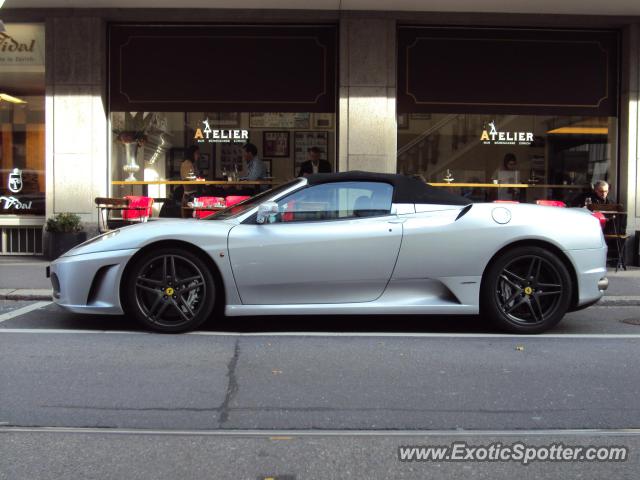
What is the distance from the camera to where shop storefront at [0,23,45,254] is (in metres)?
12.3

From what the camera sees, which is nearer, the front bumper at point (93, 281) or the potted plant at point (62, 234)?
the front bumper at point (93, 281)

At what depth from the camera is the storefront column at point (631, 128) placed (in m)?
12.2

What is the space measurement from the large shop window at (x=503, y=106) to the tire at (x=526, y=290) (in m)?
6.32

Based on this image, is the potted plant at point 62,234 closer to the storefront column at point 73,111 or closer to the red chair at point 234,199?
the storefront column at point 73,111

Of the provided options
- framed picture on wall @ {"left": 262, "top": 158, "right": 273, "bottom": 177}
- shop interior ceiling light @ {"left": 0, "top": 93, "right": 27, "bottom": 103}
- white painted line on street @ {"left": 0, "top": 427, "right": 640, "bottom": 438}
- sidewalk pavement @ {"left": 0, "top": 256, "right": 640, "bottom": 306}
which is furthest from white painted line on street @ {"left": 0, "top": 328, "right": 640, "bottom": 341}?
shop interior ceiling light @ {"left": 0, "top": 93, "right": 27, "bottom": 103}

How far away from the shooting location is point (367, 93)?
39.6 feet

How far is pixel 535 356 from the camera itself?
18.6 ft

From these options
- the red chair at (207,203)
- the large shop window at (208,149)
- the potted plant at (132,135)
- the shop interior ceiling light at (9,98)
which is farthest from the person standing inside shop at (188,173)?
the shop interior ceiling light at (9,98)

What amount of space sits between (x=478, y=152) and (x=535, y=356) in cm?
759

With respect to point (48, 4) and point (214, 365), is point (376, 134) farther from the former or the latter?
point (214, 365)

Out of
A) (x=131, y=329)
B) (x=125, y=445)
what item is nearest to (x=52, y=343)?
(x=131, y=329)

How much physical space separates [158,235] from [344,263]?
162cm

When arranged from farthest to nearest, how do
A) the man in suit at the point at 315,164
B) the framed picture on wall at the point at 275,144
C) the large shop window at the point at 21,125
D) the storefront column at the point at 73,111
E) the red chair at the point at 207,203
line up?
the framed picture on wall at the point at 275,144, the man in suit at the point at 315,164, the large shop window at the point at 21,125, the storefront column at the point at 73,111, the red chair at the point at 207,203

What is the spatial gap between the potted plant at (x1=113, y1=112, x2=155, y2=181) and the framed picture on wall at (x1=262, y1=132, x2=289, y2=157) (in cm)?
201
